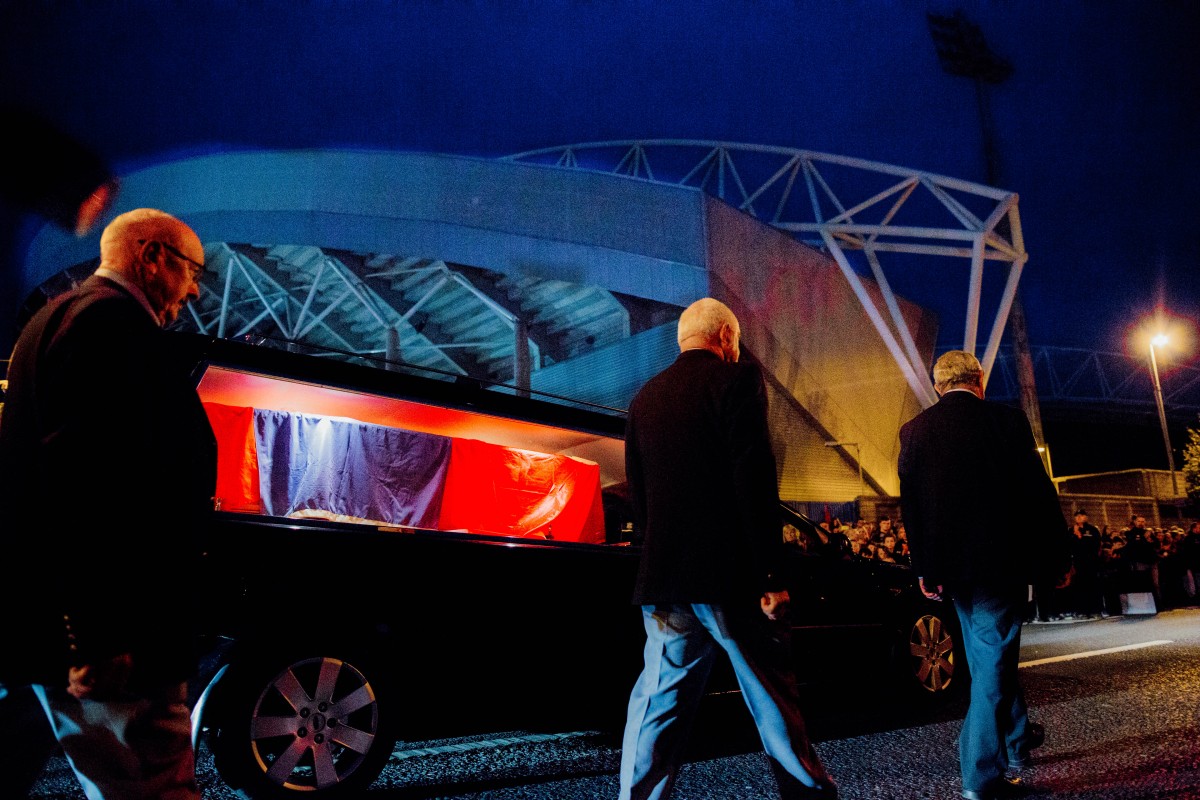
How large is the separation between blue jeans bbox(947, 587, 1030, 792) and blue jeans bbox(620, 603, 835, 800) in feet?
3.66

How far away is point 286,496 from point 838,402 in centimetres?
1939

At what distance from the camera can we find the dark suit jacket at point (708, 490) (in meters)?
2.38

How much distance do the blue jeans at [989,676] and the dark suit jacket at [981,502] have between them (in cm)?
12

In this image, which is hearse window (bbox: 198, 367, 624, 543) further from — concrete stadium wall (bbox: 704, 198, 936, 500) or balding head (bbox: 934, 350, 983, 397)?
concrete stadium wall (bbox: 704, 198, 936, 500)

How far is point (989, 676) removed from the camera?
3105 mm

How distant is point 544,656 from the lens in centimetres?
367

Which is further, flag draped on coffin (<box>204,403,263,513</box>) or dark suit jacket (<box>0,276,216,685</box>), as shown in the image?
flag draped on coffin (<box>204,403,263,513</box>)

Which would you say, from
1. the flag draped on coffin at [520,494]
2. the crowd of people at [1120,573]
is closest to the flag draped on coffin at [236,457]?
the flag draped on coffin at [520,494]

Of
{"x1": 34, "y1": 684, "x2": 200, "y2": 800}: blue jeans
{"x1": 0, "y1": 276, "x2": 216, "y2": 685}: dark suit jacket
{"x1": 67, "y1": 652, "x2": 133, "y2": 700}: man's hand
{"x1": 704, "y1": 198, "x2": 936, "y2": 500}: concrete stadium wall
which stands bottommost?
{"x1": 34, "y1": 684, "x2": 200, "y2": 800}: blue jeans

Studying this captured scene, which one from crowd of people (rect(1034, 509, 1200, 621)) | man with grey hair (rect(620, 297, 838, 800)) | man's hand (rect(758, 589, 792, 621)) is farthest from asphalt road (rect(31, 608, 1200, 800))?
crowd of people (rect(1034, 509, 1200, 621))

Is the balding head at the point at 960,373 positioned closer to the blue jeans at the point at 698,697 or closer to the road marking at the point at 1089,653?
the blue jeans at the point at 698,697

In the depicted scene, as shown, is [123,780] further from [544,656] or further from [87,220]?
[87,220]

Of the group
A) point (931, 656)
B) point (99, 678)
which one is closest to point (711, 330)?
point (99, 678)

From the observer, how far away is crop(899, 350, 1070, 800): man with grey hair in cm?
308
